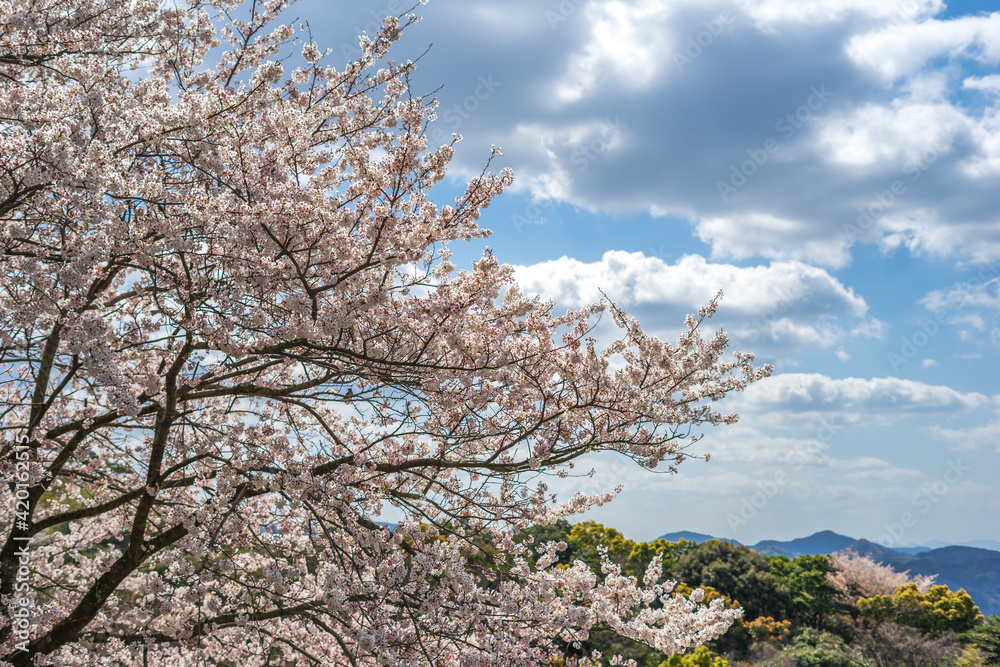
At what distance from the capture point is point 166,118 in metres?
3.46

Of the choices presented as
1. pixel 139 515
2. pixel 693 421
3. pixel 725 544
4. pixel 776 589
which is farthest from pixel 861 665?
pixel 139 515

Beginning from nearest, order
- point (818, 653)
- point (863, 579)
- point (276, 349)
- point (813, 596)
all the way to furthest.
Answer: point (276, 349), point (818, 653), point (813, 596), point (863, 579)

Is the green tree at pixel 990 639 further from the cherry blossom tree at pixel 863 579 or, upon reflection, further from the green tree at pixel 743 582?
the cherry blossom tree at pixel 863 579

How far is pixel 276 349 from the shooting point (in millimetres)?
4121

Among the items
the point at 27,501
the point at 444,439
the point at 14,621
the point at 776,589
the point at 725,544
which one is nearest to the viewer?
the point at 14,621

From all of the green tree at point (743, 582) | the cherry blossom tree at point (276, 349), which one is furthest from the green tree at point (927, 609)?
the cherry blossom tree at point (276, 349)

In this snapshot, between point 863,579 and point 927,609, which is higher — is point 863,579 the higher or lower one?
the higher one

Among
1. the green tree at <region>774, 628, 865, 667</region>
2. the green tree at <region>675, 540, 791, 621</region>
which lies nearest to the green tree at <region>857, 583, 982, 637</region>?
the green tree at <region>675, 540, 791, 621</region>

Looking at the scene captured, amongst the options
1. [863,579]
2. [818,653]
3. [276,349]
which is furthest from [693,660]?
[863,579]

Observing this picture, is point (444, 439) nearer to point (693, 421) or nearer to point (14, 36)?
point (693, 421)

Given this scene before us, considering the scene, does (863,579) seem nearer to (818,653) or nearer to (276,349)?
(818,653)

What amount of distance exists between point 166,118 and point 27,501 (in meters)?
3.38

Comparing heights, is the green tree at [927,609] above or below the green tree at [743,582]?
below

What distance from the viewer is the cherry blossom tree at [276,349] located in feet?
11.6
